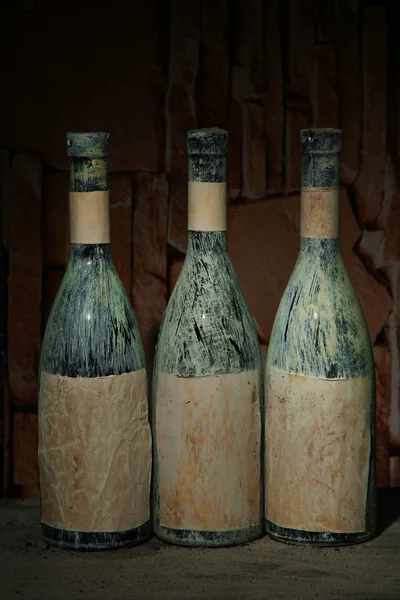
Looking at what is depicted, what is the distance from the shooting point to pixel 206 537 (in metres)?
1.12

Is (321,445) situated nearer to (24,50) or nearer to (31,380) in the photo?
(31,380)

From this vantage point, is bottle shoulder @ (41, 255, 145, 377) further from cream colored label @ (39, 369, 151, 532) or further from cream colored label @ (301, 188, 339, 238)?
cream colored label @ (301, 188, 339, 238)

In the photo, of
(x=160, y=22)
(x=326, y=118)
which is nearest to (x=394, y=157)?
(x=326, y=118)

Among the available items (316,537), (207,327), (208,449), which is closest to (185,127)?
(207,327)

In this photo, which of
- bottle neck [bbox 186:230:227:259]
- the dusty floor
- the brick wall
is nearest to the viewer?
the dusty floor

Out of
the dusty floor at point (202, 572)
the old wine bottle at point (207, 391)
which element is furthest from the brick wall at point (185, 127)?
the dusty floor at point (202, 572)

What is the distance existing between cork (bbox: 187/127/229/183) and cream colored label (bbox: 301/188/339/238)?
→ 0.09 meters

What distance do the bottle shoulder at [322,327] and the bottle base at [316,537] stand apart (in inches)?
6.7

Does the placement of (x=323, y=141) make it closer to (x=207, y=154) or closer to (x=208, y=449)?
(x=207, y=154)

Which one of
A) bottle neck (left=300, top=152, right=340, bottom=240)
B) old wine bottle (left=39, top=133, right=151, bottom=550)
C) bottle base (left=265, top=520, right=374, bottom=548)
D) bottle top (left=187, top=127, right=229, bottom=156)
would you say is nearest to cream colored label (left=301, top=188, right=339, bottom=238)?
bottle neck (left=300, top=152, right=340, bottom=240)

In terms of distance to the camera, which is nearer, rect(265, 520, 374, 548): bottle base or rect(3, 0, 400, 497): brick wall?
rect(265, 520, 374, 548): bottle base

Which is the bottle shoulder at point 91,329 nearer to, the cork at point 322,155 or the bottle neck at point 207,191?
the bottle neck at point 207,191

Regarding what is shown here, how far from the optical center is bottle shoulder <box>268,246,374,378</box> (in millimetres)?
1094

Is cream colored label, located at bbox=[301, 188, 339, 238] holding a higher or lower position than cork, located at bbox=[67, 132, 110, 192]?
lower
